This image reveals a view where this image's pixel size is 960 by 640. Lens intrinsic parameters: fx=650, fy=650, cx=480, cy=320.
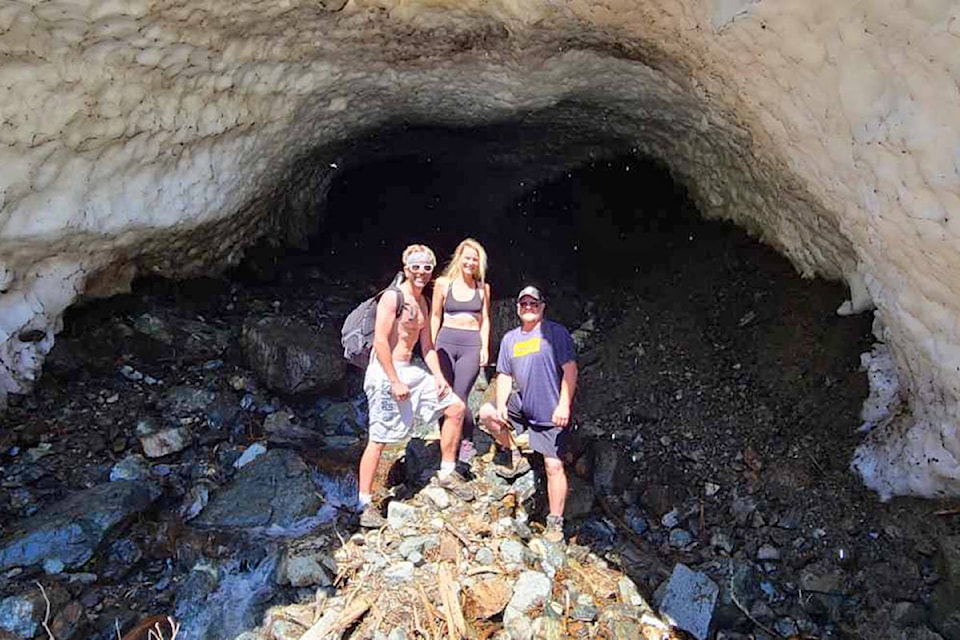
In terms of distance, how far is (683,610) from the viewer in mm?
3252

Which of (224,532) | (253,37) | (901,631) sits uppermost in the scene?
(253,37)

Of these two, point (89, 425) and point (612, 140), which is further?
point (612, 140)

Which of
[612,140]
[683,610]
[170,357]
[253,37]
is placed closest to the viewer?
[683,610]

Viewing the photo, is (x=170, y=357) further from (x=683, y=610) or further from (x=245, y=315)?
(x=683, y=610)

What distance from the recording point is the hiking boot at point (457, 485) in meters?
3.86

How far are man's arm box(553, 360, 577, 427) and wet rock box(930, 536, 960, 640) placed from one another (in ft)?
6.37

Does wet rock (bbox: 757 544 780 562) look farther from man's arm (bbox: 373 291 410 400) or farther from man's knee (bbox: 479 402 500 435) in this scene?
man's arm (bbox: 373 291 410 400)

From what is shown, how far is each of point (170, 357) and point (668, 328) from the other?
147 inches

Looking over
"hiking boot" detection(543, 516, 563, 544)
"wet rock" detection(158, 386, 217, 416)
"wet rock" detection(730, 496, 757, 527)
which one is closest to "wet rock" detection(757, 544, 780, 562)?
"wet rock" detection(730, 496, 757, 527)

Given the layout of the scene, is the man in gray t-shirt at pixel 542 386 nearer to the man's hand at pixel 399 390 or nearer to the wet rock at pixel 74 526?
the man's hand at pixel 399 390

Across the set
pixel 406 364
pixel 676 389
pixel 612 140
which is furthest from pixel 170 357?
pixel 612 140

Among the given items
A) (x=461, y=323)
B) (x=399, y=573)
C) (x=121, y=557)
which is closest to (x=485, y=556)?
(x=399, y=573)

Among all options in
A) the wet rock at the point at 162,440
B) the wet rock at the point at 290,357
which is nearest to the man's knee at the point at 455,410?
the wet rock at the point at 290,357

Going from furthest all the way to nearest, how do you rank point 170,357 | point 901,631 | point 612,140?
point 612,140 → point 170,357 → point 901,631
